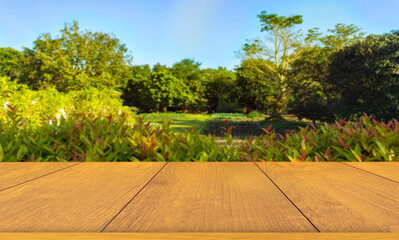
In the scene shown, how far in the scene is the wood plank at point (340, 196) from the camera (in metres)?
1.20

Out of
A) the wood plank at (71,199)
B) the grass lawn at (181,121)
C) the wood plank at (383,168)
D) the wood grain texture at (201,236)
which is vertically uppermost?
the wood grain texture at (201,236)

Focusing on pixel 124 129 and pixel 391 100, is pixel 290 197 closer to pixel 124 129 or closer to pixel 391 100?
pixel 124 129

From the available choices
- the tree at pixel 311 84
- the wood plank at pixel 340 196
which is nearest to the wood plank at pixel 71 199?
the wood plank at pixel 340 196

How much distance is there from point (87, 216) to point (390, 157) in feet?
9.89

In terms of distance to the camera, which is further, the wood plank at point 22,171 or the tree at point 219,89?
the tree at point 219,89

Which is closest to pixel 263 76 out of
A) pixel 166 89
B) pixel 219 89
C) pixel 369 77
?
pixel 219 89

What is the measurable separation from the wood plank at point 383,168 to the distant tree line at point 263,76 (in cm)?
1274

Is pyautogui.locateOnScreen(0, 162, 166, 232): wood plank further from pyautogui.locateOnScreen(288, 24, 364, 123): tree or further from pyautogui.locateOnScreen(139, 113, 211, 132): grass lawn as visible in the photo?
pyautogui.locateOnScreen(288, 24, 364, 123): tree

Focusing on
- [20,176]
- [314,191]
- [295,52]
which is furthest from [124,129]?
[295,52]

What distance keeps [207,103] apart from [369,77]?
2887 centimetres

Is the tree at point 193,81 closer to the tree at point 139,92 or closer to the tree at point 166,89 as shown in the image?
the tree at point 166,89

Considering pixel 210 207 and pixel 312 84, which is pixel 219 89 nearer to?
pixel 312 84

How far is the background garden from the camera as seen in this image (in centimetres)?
299

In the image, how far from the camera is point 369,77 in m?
14.2
